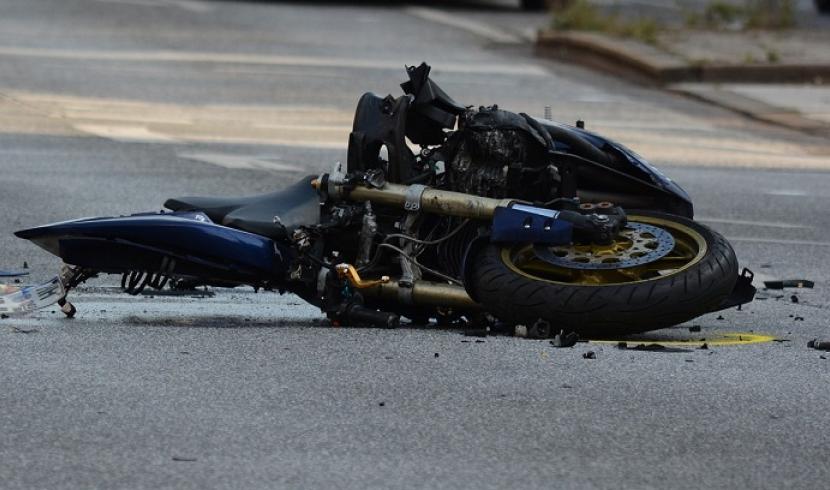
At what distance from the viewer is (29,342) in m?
7.32

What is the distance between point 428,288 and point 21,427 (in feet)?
7.30

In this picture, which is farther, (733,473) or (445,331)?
(445,331)

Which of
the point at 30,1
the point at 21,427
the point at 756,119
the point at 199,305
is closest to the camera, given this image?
the point at 21,427

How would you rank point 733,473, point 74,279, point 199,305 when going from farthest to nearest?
1. point 199,305
2. point 74,279
3. point 733,473

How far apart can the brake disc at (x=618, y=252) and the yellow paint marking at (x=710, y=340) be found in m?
0.32

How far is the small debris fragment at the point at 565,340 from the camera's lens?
7.33m

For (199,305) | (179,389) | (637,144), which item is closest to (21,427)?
(179,389)

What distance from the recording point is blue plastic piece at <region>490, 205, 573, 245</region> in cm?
740

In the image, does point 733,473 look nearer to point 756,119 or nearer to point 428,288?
point 428,288

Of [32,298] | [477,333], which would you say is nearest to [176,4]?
[32,298]

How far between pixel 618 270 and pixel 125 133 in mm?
8938

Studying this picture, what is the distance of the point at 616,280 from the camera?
7418 millimetres

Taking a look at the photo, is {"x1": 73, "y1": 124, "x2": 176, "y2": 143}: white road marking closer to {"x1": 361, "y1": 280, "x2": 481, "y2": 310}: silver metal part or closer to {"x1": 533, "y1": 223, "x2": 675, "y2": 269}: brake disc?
{"x1": 361, "y1": 280, "x2": 481, "y2": 310}: silver metal part

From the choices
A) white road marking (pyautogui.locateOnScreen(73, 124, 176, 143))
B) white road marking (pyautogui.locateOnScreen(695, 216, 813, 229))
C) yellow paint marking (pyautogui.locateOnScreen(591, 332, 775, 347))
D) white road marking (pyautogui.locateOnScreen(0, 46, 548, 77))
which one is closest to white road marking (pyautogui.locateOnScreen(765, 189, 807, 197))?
white road marking (pyautogui.locateOnScreen(695, 216, 813, 229))
